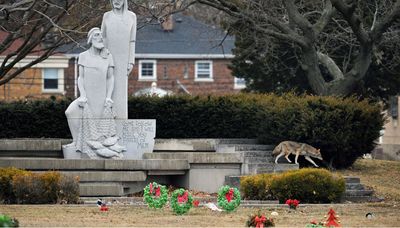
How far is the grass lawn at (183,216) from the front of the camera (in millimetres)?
21469

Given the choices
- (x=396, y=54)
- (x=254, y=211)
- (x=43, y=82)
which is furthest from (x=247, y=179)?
(x=43, y=82)

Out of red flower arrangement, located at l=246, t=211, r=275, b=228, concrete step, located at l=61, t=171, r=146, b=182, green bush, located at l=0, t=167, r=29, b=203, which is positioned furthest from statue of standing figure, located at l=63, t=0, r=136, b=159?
red flower arrangement, located at l=246, t=211, r=275, b=228

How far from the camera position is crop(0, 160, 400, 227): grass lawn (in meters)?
21.5

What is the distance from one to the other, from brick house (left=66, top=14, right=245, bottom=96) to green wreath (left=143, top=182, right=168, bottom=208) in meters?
50.2

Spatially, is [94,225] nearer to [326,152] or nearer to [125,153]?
[125,153]

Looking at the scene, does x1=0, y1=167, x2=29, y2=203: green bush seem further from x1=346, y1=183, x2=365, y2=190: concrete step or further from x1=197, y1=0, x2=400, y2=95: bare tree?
x1=197, y1=0, x2=400, y2=95: bare tree

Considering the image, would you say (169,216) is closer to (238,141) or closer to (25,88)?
(238,141)

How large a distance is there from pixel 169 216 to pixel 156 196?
1624 mm

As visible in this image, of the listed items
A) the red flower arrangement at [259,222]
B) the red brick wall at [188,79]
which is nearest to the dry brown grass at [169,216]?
the red flower arrangement at [259,222]

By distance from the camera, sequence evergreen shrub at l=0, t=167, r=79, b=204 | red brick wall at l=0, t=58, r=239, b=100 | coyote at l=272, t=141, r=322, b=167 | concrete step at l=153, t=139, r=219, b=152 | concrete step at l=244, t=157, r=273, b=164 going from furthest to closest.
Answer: red brick wall at l=0, t=58, r=239, b=100 → concrete step at l=153, t=139, r=219, b=152 → coyote at l=272, t=141, r=322, b=167 → concrete step at l=244, t=157, r=273, b=164 → evergreen shrub at l=0, t=167, r=79, b=204

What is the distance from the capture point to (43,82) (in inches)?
2889

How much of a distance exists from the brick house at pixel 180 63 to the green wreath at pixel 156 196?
5022 cm

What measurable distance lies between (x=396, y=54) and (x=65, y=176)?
18698mm

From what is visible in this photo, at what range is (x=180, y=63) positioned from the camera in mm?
77188
